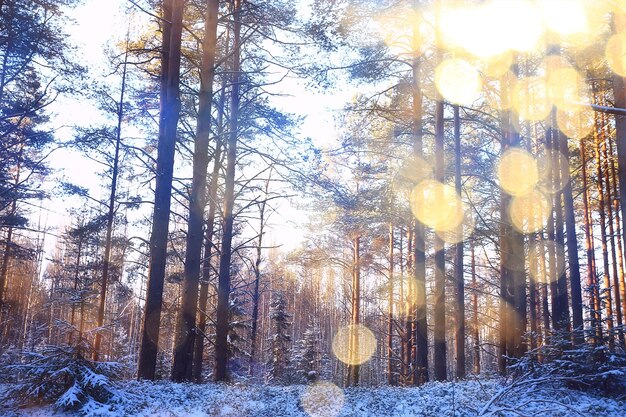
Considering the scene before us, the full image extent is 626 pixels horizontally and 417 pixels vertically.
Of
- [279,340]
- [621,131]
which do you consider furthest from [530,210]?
[279,340]

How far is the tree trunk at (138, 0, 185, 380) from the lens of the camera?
9961 mm

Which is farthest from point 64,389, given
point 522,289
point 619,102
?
point 619,102

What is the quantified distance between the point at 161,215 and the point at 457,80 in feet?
34.4

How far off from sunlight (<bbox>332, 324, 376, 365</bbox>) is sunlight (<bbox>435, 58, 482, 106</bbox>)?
9704mm

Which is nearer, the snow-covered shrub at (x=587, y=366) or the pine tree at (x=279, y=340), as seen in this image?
the snow-covered shrub at (x=587, y=366)

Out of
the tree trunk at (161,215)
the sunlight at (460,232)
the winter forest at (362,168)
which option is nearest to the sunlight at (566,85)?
the winter forest at (362,168)

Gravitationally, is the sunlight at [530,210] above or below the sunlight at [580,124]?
below

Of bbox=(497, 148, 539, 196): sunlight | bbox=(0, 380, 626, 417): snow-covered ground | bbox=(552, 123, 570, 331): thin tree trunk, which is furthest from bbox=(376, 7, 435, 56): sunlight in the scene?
bbox=(0, 380, 626, 417): snow-covered ground

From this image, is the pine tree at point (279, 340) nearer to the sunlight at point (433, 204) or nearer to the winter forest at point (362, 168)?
the winter forest at point (362, 168)

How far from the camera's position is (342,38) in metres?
13.6

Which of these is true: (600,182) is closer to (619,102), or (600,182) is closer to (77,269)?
(619,102)

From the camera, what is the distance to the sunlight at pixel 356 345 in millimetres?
21769

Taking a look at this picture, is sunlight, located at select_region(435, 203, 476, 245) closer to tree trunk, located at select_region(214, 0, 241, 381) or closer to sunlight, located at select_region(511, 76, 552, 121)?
sunlight, located at select_region(511, 76, 552, 121)

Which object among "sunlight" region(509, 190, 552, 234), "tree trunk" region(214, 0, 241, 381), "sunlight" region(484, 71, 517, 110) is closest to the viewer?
"sunlight" region(509, 190, 552, 234)
